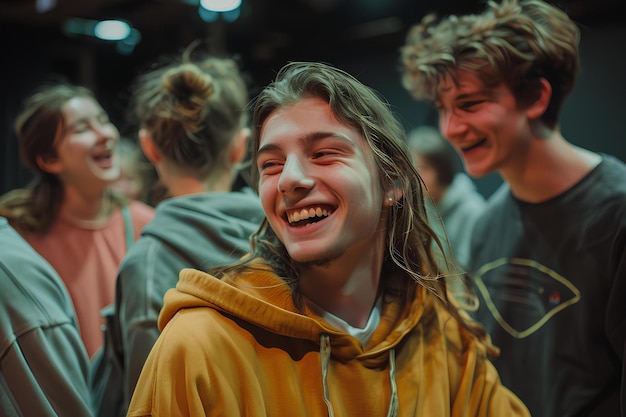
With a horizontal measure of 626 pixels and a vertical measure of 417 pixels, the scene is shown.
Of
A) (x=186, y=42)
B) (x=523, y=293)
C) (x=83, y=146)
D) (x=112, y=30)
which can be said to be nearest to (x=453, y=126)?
(x=523, y=293)

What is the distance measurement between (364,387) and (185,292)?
379 millimetres

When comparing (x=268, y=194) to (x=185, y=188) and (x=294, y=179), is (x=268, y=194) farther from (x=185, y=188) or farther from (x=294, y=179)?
(x=185, y=188)

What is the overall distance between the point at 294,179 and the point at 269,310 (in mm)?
235

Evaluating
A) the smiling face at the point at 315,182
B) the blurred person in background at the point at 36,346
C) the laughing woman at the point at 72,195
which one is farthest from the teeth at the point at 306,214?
the laughing woman at the point at 72,195

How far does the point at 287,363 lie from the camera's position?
127 cm

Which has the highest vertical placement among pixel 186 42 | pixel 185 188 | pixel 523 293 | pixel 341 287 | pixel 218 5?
pixel 218 5

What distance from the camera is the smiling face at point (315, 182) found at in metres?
1.27

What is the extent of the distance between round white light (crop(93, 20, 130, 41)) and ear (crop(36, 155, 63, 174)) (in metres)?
1.13

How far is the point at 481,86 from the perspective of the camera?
71.6 inches

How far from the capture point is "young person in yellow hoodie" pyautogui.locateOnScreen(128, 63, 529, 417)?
1.20 meters

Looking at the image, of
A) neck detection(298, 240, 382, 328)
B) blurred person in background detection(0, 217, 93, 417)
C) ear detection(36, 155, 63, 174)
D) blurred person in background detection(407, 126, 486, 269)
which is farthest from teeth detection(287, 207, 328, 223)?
blurred person in background detection(407, 126, 486, 269)

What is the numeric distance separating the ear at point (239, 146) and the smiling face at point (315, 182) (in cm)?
70

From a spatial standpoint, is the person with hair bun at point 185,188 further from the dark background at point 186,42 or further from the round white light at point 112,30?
the round white light at point 112,30

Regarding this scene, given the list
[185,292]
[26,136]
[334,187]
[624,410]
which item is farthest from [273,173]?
[26,136]
